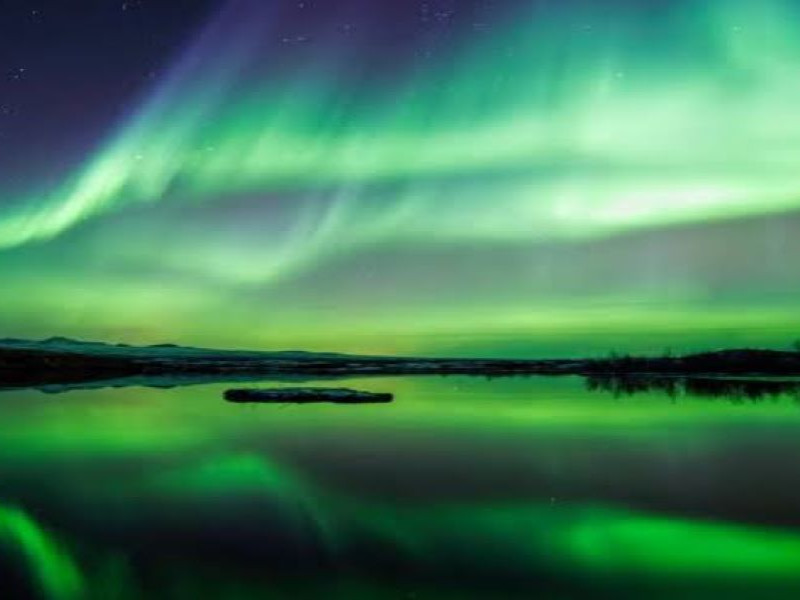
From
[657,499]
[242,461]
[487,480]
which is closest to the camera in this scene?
[657,499]

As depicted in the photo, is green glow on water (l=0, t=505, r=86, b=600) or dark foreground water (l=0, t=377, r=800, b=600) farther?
dark foreground water (l=0, t=377, r=800, b=600)

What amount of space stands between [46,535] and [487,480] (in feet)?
26.9

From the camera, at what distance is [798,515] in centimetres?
1434

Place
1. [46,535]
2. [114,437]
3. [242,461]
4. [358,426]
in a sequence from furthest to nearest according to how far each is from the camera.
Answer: [358,426]
[114,437]
[242,461]
[46,535]

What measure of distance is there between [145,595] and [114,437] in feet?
56.1

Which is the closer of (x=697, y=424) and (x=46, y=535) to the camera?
(x=46, y=535)

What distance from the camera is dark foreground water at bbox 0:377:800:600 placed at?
10180mm

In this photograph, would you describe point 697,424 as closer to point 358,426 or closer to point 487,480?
point 358,426

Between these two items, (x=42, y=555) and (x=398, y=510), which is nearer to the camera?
(x=42, y=555)

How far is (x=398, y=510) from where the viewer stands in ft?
48.3

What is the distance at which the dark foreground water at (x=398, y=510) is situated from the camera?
10180 millimetres

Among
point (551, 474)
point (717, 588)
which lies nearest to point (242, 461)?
point (551, 474)

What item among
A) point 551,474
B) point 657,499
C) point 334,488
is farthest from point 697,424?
point 334,488

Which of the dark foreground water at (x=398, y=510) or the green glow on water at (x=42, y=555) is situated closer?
the green glow on water at (x=42, y=555)
